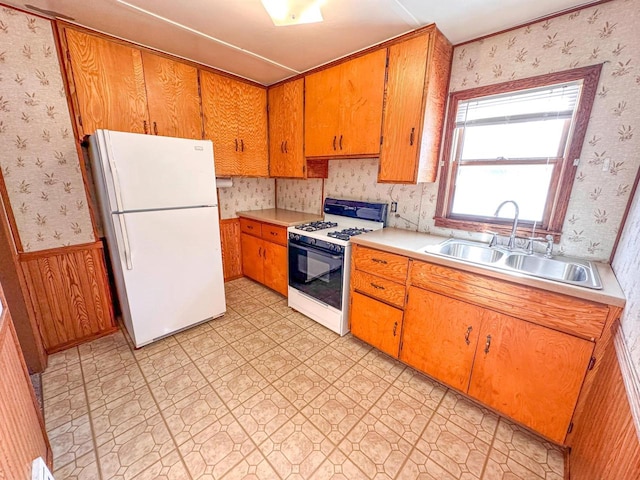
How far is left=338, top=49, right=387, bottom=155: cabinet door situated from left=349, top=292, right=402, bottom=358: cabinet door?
1.26m

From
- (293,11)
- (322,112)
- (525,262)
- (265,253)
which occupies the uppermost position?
(293,11)

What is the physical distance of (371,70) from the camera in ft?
6.68

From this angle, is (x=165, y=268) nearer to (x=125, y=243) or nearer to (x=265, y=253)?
(x=125, y=243)

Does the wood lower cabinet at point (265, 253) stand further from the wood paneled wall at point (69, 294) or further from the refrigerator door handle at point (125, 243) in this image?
the wood paneled wall at point (69, 294)

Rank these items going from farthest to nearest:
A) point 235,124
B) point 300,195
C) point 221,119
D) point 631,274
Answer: point 300,195
point 235,124
point 221,119
point 631,274

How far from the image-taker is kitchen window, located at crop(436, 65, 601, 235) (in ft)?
5.20

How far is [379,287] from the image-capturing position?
1.98 metres

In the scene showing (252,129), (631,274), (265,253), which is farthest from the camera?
(265,253)

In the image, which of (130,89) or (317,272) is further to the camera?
(317,272)

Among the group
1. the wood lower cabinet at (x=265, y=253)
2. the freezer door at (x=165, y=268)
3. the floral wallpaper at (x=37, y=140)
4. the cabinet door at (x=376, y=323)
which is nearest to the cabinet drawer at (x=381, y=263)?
the cabinet door at (x=376, y=323)

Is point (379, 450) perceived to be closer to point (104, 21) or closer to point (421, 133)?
point (421, 133)

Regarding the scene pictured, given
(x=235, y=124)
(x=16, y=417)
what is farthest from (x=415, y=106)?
(x=16, y=417)

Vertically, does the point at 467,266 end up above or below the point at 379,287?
above

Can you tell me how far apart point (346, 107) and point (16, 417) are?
105 inches
